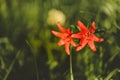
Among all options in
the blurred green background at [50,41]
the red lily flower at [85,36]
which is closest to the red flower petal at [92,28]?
the red lily flower at [85,36]

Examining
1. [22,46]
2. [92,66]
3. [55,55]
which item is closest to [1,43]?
[22,46]

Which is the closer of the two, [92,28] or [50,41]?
[92,28]

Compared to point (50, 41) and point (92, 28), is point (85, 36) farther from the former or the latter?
point (50, 41)

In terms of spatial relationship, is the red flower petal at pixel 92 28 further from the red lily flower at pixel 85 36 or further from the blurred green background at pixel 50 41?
the blurred green background at pixel 50 41

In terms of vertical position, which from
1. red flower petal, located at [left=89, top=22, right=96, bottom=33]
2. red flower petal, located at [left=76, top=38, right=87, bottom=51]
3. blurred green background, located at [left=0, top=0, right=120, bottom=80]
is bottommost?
blurred green background, located at [left=0, top=0, right=120, bottom=80]

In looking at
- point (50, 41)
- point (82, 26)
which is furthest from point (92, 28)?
point (50, 41)

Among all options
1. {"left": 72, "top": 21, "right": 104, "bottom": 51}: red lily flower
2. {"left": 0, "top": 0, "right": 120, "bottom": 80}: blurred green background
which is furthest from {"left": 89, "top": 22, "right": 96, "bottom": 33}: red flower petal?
{"left": 0, "top": 0, "right": 120, "bottom": 80}: blurred green background

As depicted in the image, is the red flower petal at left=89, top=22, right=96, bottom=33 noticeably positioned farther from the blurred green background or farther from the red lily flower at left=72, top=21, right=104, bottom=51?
the blurred green background

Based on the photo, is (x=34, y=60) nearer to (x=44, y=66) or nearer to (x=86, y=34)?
(x=44, y=66)
